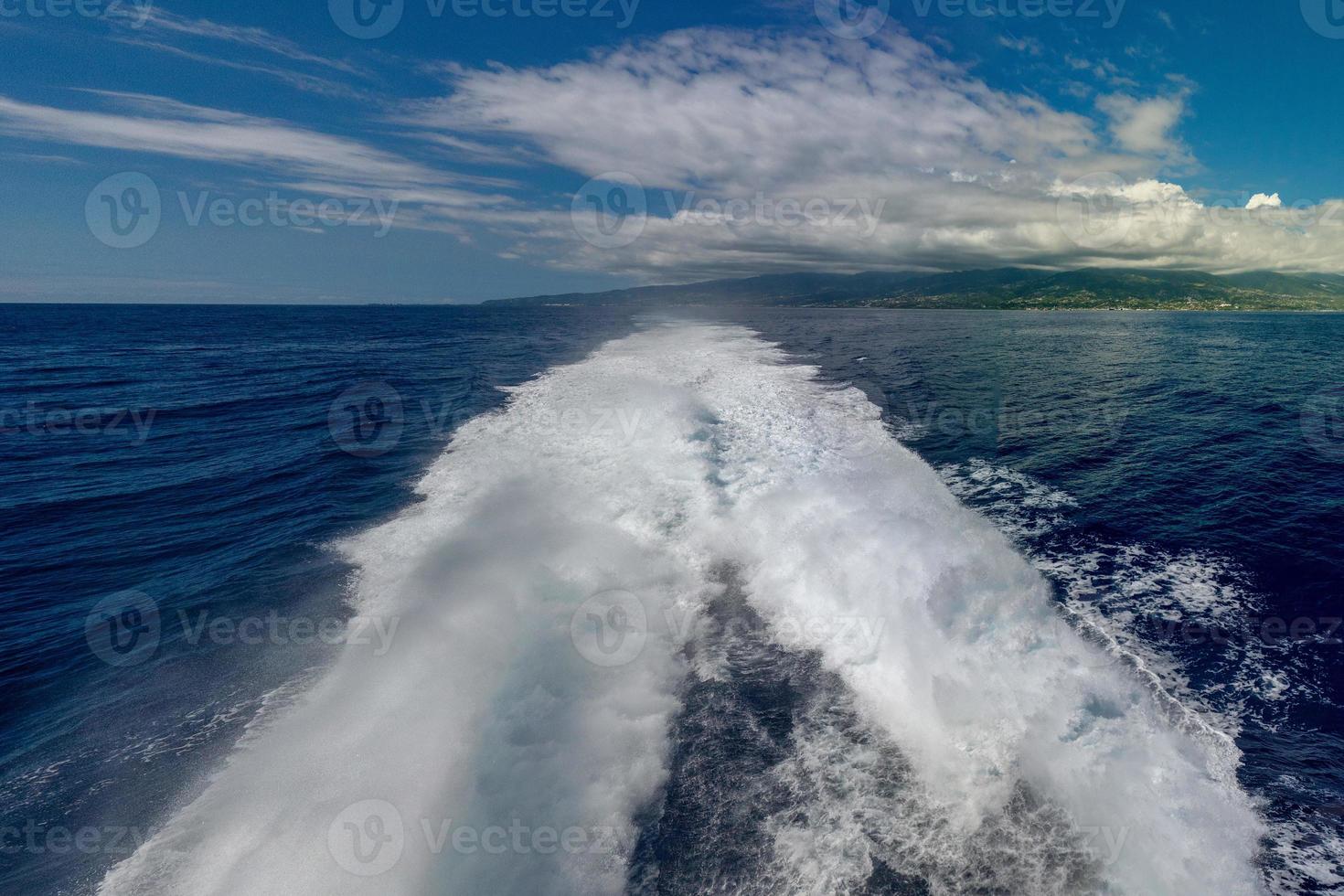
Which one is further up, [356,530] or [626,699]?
[356,530]

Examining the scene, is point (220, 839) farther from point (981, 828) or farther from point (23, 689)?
point (981, 828)

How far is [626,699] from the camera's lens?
8562mm

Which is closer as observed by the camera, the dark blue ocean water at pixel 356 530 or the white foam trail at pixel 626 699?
the white foam trail at pixel 626 699

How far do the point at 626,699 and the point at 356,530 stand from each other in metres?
10.3

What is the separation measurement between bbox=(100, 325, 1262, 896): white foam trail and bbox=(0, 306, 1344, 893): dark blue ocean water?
3.14ft

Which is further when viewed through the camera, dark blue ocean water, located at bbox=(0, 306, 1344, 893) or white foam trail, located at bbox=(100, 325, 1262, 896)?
dark blue ocean water, located at bbox=(0, 306, 1344, 893)

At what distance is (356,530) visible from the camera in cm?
1473

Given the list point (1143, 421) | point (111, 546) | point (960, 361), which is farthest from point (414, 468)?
point (960, 361)

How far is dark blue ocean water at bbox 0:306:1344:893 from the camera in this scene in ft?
24.7

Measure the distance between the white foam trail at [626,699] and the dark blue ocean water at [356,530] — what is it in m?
0.96

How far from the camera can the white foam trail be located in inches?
246

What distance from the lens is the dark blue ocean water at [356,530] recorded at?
7.52 metres

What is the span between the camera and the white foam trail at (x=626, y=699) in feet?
20.5

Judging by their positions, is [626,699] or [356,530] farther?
[356,530]
